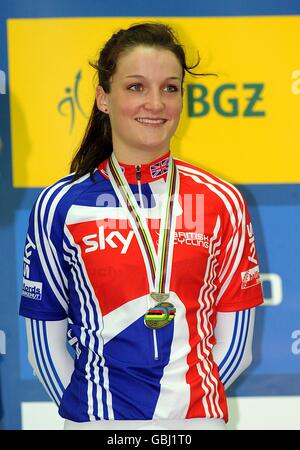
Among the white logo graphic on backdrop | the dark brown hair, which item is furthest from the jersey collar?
the white logo graphic on backdrop

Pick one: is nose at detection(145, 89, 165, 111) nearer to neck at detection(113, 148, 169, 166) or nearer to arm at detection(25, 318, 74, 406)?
neck at detection(113, 148, 169, 166)

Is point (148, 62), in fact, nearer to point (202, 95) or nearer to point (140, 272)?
point (140, 272)

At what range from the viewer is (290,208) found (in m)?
2.37

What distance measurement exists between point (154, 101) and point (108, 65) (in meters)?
0.21

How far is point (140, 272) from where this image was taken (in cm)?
146

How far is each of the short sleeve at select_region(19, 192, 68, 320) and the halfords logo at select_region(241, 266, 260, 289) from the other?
467mm

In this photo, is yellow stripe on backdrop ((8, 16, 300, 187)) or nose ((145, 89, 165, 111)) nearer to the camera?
nose ((145, 89, 165, 111))

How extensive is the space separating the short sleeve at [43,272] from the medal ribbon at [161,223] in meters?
0.19

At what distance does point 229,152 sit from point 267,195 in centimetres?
23

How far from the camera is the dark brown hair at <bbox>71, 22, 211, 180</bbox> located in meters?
1.54

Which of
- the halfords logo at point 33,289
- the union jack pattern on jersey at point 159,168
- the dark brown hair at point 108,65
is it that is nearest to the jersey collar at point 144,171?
the union jack pattern on jersey at point 159,168

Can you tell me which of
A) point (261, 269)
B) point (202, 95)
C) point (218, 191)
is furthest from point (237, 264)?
point (202, 95)
